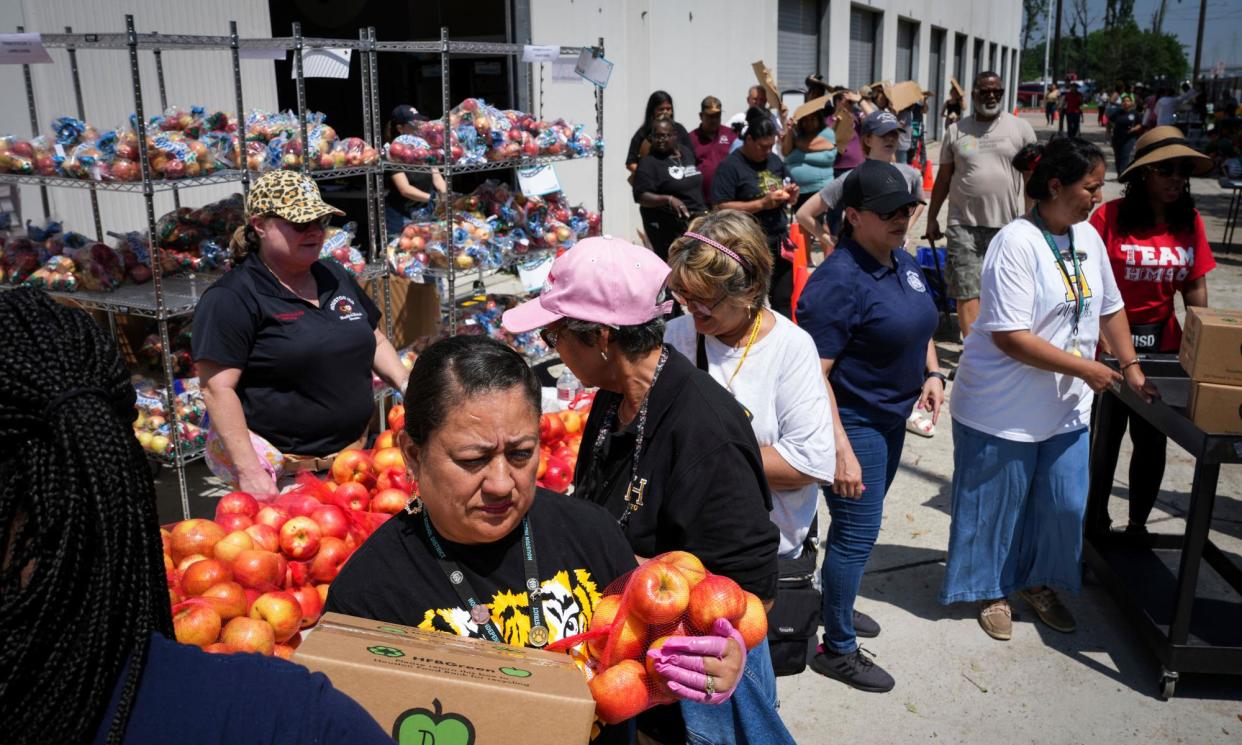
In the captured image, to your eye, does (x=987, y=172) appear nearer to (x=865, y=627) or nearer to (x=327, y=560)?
(x=865, y=627)

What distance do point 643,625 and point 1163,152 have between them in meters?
4.00

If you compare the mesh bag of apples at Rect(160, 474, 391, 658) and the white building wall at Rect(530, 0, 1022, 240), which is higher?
the white building wall at Rect(530, 0, 1022, 240)

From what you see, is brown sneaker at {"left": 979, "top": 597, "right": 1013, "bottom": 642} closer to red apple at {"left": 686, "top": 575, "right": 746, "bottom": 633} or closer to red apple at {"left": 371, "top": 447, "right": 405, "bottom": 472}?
red apple at {"left": 371, "top": 447, "right": 405, "bottom": 472}

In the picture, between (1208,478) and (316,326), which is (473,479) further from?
(1208,478)

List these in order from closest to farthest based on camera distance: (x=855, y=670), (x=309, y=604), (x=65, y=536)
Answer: (x=65, y=536)
(x=309, y=604)
(x=855, y=670)

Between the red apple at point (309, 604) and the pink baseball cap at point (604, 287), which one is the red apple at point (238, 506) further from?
the pink baseball cap at point (604, 287)

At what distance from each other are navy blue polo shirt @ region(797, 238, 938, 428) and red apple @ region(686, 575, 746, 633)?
6.22 ft

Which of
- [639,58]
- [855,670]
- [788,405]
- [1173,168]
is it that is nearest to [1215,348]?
[1173,168]

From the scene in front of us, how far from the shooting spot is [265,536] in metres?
2.97

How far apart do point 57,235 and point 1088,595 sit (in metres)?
5.75

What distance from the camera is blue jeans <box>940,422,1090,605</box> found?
4.10 m

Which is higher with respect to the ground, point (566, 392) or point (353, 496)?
point (353, 496)

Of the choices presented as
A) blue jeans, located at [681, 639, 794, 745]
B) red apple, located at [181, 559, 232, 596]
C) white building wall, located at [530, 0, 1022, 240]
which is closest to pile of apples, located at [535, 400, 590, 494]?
red apple, located at [181, 559, 232, 596]

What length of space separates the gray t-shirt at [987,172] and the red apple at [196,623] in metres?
6.89
